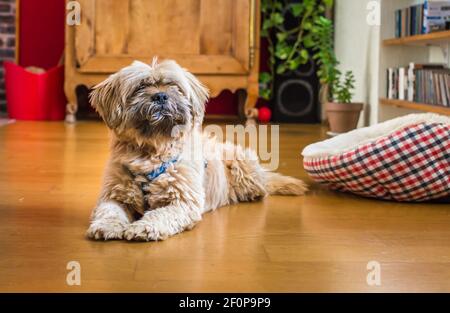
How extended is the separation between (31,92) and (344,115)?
8.30ft

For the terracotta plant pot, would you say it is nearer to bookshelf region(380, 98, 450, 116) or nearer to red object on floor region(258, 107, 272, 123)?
bookshelf region(380, 98, 450, 116)

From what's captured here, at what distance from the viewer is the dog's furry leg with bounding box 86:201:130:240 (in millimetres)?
1847

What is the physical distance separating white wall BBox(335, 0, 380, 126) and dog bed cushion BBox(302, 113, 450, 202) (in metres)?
2.24

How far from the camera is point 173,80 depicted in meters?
1.99

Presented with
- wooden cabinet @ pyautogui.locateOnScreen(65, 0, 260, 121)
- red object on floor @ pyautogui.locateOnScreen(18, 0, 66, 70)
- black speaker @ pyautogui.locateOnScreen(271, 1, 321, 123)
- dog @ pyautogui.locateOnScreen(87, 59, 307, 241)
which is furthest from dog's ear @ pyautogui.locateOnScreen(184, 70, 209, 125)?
red object on floor @ pyautogui.locateOnScreen(18, 0, 66, 70)

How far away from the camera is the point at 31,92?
563cm

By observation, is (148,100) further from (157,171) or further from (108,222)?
(108,222)

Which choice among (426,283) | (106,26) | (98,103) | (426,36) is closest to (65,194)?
(98,103)

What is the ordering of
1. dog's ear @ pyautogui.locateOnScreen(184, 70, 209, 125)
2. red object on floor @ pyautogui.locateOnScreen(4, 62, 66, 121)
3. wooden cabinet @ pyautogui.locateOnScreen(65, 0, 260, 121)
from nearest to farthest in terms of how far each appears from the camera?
dog's ear @ pyautogui.locateOnScreen(184, 70, 209, 125), wooden cabinet @ pyautogui.locateOnScreen(65, 0, 260, 121), red object on floor @ pyautogui.locateOnScreen(4, 62, 66, 121)

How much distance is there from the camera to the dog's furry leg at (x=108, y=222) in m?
1.85

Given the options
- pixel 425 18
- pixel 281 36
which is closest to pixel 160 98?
pixel 425 18

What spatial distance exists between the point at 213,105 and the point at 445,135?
401 cm

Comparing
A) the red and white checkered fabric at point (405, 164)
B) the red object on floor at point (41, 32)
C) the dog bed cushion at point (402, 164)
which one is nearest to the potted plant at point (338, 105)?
the dog bed cushion at point (402, 164)
